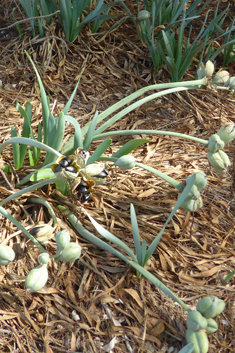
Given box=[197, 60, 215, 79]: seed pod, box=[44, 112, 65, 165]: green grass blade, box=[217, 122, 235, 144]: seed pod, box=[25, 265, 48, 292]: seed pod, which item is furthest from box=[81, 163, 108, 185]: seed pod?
box=[197, 60, 215, 79]: seed pod

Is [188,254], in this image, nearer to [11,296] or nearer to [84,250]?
[84,250]

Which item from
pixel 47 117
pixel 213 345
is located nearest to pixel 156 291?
pixel 213 345

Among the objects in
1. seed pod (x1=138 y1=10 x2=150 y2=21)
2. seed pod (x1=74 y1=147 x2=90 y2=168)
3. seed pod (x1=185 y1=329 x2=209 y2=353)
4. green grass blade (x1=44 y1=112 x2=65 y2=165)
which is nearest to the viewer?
seed pod (x1=185 y1=329 x2=209 y2=353)

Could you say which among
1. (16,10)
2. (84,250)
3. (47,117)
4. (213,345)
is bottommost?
(213,345)

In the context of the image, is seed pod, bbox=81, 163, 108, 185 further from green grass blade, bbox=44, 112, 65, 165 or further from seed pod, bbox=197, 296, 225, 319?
seed pod, bbox=197, 296, 225, 319

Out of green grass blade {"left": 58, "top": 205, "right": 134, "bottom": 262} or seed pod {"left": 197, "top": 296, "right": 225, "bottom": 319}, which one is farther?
green grass blade {"left": 58, "top": 205, "right": 134, "bottom": 262}

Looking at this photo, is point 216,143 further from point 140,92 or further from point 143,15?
point 143,15

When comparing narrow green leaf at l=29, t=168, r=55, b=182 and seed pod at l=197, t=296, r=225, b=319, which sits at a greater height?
narrow green leaf at l=29, t=168, r=55, b=182

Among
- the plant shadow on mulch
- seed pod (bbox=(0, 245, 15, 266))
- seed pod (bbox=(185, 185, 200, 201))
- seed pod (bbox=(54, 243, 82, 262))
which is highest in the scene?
seed pod (bbox=(185, 185, 200, 201))
